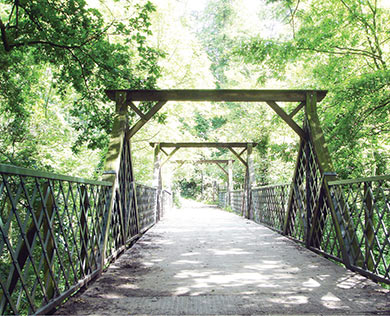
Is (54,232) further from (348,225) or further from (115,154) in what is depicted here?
(348,225)

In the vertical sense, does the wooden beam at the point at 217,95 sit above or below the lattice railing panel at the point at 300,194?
above

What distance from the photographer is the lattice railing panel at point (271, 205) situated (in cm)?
707

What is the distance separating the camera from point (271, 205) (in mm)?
8039

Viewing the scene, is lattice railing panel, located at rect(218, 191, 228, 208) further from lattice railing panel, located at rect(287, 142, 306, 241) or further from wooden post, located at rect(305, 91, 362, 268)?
wooden post, located at rect(305, 91, 362, 268)

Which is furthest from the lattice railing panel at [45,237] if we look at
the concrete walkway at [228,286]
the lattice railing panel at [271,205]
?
the lattice railing panel at [271,205]

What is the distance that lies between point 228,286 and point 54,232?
178cm

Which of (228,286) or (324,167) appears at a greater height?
(324,167)

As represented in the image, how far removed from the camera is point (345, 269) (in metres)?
3.67

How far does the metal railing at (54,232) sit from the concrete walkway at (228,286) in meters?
0.23

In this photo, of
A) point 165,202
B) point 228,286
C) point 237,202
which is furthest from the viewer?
point 237,202

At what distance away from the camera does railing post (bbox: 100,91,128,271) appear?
3794 millimetres

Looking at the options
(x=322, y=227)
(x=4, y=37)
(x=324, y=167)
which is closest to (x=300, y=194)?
(x=322, y=227)

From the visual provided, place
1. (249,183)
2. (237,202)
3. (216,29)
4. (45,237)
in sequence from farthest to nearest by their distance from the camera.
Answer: (216,29)
(237,202)
(249,183)
(45,237)

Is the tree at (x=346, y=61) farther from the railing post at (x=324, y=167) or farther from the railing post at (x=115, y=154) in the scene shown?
the railing post at (x=115, y=154)
